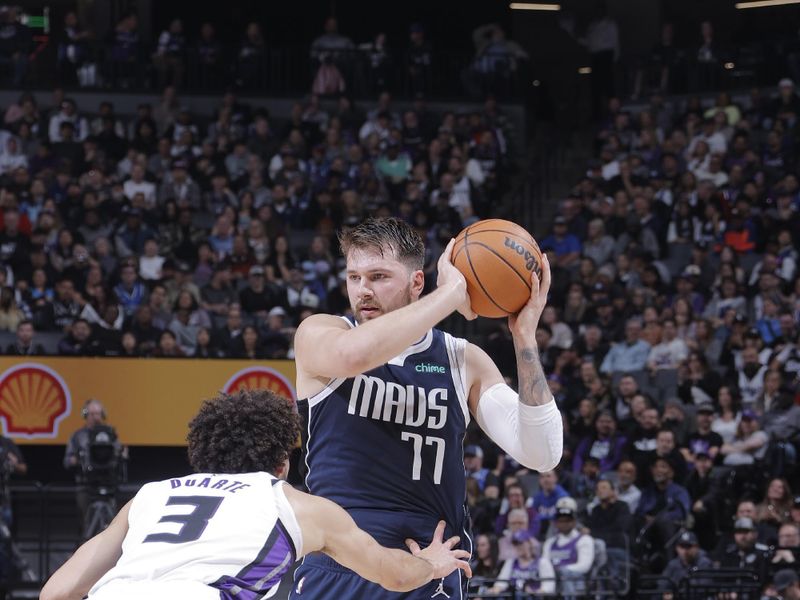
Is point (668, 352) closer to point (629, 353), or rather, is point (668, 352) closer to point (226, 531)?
point (629, 353)

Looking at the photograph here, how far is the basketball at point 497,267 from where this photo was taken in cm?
492

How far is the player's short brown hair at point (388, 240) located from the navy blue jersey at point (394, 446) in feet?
1.23

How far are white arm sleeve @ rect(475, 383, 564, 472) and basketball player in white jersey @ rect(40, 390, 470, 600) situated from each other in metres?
0.69

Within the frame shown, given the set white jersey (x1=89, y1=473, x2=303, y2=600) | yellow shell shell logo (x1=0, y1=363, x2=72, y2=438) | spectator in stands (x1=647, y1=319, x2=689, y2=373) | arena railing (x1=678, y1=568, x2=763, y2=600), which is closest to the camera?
white jersey (x1=89, y1=473, x2=303, y2=600)

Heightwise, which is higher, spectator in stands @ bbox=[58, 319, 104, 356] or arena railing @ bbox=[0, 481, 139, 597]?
spectator in stands @ bbox=[58, 319, 104, 356]

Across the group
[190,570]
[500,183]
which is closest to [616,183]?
[500,183]

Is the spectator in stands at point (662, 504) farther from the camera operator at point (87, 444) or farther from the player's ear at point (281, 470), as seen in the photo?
the player's ear at point (281, 470)

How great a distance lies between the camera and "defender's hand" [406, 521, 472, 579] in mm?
4961

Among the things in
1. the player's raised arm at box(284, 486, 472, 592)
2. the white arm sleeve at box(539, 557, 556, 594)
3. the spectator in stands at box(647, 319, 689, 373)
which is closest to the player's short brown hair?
the player's raised arm at box(284, 486, 472, 592)

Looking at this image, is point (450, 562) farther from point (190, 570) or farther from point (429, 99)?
point (429, 99)

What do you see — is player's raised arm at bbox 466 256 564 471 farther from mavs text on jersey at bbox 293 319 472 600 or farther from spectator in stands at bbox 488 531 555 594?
spectator in stands at bbox 488 531 555 594

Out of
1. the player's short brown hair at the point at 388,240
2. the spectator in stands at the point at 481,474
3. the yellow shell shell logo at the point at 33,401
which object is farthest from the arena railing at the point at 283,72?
the player's short brown hair at the point at 388,240

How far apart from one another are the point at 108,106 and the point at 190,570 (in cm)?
1876

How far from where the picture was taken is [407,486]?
521cm
